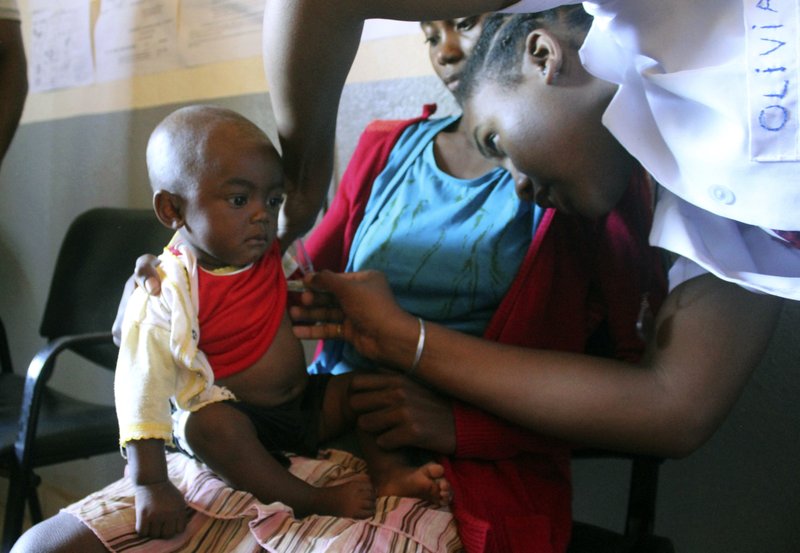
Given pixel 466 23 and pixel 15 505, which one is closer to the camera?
pixel 466 23

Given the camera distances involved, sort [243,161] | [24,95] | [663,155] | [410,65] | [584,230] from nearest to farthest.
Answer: [663,155], [243,161], [584,230], [410,65], [24,95]

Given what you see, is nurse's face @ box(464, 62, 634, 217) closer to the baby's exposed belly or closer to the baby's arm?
the baby's exposed belly

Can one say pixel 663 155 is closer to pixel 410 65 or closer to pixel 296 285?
pixel 296 285

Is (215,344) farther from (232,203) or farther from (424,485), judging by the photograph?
(424,485)

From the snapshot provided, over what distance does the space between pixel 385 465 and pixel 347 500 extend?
11 cm

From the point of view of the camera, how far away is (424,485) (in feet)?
3.37

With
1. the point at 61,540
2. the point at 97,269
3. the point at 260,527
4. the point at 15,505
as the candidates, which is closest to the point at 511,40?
the point at 260,527

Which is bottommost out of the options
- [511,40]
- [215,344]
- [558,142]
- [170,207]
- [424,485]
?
[424,485]

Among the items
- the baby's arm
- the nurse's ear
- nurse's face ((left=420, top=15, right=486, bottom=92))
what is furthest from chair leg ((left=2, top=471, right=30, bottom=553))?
the nurse's ear

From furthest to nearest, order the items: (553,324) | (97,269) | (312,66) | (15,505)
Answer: (97,269) → (15,505) → (553,324) → (312,66)

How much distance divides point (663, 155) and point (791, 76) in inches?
6.8

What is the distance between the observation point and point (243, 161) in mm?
1050

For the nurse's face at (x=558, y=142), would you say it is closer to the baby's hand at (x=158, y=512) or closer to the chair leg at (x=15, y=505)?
the baby's hand at (x=158, y=512)

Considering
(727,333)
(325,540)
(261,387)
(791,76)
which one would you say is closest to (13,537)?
(261,387)
